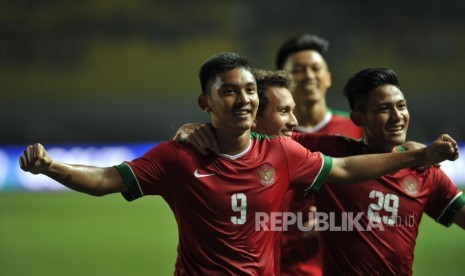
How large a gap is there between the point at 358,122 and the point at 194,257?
4.55ft

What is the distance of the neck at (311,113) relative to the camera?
5938 mm

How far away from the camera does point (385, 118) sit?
4215 mm

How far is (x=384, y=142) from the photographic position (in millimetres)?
4262

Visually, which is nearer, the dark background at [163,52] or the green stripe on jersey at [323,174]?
the green stripe on jersey at [323,174]

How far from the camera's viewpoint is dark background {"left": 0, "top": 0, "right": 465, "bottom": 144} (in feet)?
54.7

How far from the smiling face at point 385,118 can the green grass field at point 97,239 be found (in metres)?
4.08

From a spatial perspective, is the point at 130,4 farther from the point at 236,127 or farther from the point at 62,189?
the point at 236,127

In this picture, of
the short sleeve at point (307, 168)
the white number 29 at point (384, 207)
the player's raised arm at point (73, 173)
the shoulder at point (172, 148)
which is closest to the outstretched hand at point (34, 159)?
the player's raised arm at point (73, 173)

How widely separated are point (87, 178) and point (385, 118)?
5.60ft

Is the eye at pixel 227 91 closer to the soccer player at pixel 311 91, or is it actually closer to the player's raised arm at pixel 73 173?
the player's raised arm at pixel 73 173

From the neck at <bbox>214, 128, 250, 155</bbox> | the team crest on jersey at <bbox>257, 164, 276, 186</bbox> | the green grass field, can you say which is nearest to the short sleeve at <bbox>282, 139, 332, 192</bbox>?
the team crest on jersey at <bbox>257, 164, 276, 186</bbox>

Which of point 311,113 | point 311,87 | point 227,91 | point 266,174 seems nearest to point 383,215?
point 266,174

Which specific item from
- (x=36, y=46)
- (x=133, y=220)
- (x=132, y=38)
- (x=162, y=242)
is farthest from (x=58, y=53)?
(x=162, y=242)

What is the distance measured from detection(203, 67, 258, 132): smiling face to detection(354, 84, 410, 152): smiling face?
0.83m
